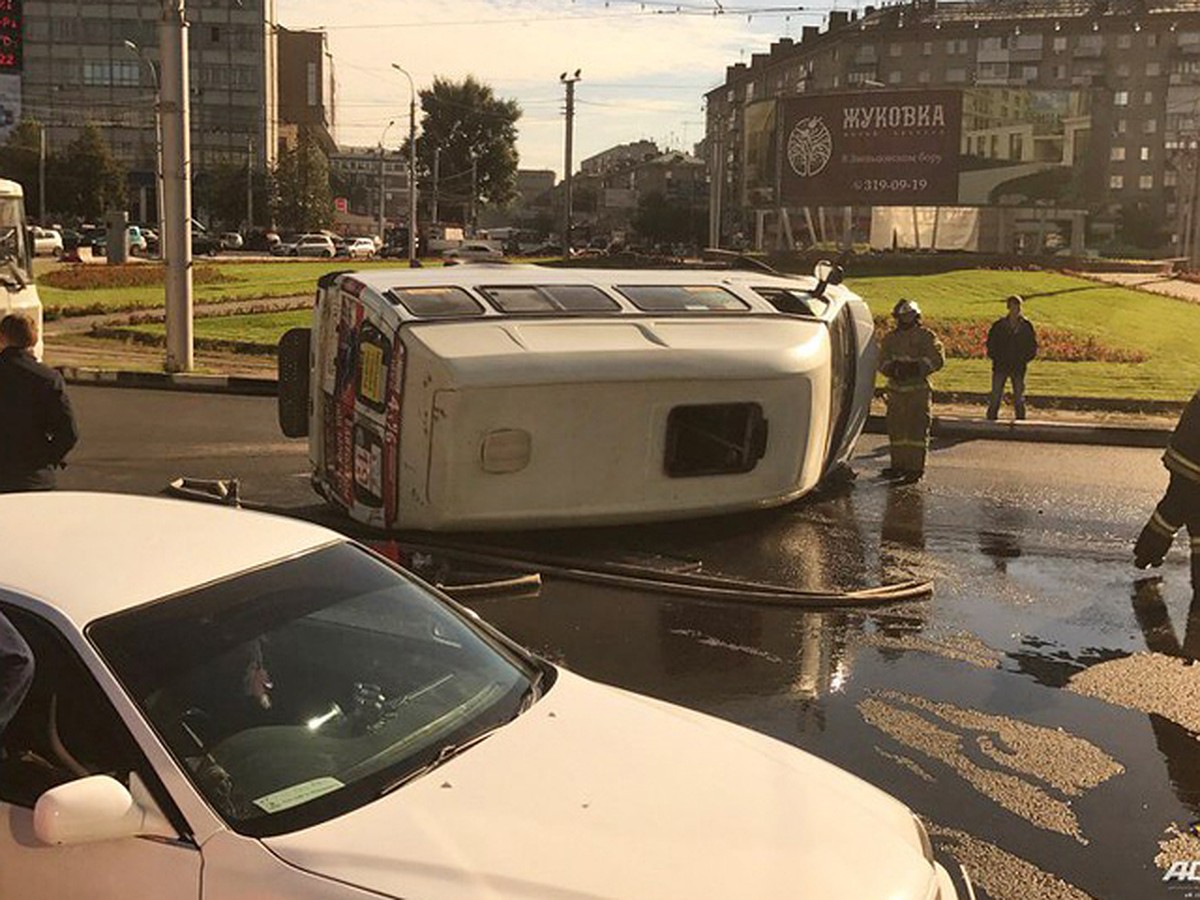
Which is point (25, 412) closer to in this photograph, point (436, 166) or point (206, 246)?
point (206, 246)

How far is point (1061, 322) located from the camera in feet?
86.7

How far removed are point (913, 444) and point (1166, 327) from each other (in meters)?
17.0

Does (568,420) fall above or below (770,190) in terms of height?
below

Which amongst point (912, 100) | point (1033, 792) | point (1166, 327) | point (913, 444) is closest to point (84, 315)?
point (913, 444)

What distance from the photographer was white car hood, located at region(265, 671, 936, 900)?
2.71 m

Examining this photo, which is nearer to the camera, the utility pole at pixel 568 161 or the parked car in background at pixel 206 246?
the utility pole at pixel 568 161

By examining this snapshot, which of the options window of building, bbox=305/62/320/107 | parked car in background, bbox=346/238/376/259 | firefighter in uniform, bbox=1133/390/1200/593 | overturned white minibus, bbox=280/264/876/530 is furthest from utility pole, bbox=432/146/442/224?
firefighter in uniform, bbox=1133/390/1200/593

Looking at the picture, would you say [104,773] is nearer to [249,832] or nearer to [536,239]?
[249,832]

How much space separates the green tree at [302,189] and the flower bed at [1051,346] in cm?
6092

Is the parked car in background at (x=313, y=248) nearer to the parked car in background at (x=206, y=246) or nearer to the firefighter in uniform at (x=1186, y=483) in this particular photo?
the parked car in background at (x=206, y=246)

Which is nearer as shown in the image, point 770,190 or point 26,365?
point 26,365

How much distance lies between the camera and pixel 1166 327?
26.2 metres

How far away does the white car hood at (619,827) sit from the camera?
8.88ft

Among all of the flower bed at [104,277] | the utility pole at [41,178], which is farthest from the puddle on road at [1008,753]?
the utility pole at [41,178]
